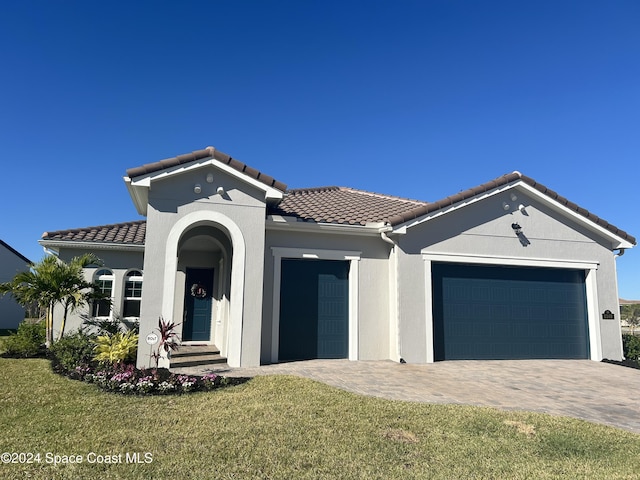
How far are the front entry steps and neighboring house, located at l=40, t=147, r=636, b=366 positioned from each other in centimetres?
65

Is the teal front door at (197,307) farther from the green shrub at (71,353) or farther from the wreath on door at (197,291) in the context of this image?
the green shrub at (71,353)

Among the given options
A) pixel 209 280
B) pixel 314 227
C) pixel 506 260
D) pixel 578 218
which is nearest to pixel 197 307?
pixel 209 280

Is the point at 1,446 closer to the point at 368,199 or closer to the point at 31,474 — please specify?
the point at 31,474

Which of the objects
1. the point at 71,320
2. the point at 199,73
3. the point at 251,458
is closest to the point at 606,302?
the point at 251,458

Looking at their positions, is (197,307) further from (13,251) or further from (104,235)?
(13,251)

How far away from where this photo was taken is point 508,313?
1302cm

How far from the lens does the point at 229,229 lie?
10.4 meters

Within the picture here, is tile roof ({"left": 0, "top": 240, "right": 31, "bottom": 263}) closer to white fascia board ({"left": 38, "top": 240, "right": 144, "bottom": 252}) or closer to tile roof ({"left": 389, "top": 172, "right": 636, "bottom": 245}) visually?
white fascia board ({"left": 38, "top": 240, "right": 144, "bottom": 252})

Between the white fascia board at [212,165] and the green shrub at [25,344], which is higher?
the white fascia board at [212,165]

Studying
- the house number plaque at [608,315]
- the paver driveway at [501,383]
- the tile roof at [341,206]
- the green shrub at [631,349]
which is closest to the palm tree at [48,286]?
the paver driveway at [501,383]

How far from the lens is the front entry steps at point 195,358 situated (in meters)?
10.2

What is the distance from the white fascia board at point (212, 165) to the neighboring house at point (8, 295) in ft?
71.3

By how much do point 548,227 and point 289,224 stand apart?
885cm

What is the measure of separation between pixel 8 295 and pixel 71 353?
20970 mm
